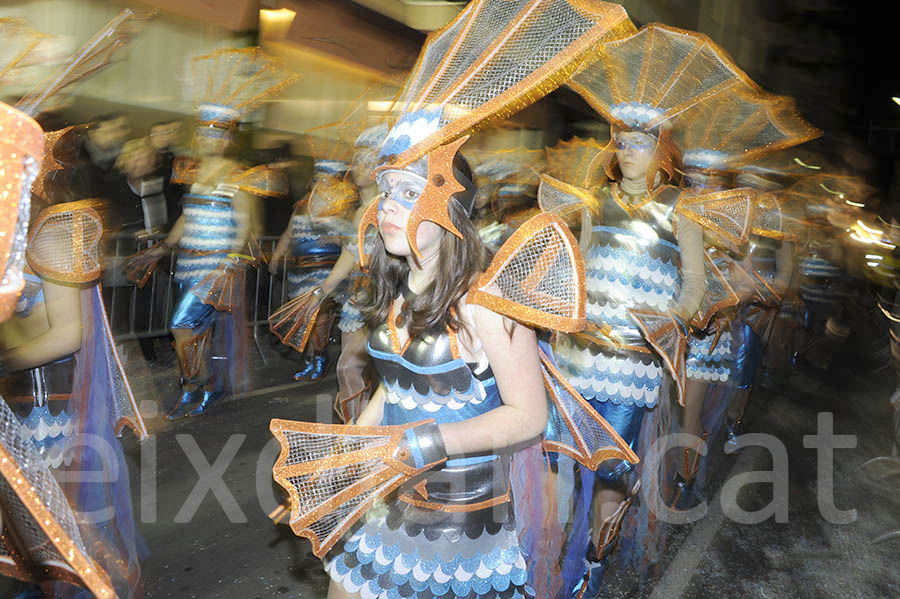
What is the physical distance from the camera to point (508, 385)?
79.3 inches

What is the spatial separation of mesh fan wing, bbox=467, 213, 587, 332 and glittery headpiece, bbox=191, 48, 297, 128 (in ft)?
15.6

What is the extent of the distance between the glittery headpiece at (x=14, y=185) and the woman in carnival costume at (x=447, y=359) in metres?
0.93

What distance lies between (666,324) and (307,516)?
2.41 meters

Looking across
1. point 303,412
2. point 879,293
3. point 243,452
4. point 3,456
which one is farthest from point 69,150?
point 879,293

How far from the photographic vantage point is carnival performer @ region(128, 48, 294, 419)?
6137mm

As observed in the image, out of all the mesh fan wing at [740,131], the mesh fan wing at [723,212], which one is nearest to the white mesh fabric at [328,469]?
the mesh fan wing at [723,212]

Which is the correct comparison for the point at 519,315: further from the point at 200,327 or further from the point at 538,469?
the point at 200,327

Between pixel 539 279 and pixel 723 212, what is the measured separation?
2606 mm

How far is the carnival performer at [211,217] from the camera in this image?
6.14 metres

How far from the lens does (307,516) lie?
6.03 feet

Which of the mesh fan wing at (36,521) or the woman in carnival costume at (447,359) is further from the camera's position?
the woman in carnival costume at (447,359)

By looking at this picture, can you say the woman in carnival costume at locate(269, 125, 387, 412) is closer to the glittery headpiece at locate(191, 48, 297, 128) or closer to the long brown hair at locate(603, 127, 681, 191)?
the glittery headpiece at locate(191, 48, 297, 128)

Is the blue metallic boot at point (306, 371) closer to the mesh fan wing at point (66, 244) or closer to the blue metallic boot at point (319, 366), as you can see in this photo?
the blue metallic boot at point (319, 366)

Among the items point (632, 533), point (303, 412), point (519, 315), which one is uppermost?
point (519, 315)
